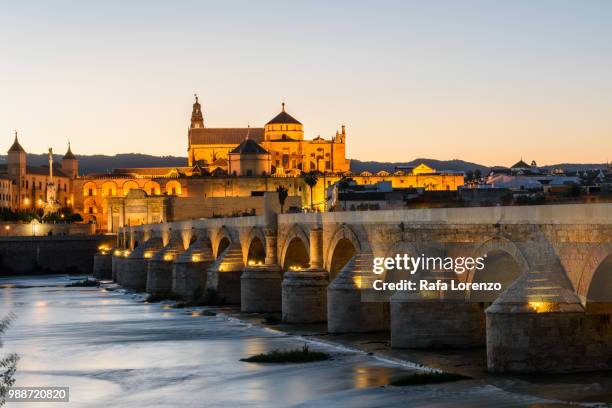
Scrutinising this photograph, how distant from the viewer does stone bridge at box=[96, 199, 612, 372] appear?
2094cm

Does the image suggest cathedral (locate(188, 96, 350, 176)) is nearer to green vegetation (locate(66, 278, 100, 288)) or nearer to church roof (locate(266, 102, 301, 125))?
church roof (locate(266, 102, 301, 125))

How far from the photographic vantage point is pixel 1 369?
26.5 m

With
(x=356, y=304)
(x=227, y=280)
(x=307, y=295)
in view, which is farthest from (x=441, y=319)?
(x=227, y=280)

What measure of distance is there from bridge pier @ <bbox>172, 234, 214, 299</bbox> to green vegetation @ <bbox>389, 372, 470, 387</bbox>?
3008 cm

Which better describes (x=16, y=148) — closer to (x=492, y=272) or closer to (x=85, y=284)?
(x=85, y=284)

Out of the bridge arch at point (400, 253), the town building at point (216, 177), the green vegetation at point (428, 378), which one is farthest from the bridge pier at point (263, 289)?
the town building at point (216, 177)

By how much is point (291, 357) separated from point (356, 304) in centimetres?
408

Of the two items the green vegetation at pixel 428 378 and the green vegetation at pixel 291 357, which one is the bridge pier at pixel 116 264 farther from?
the green vegetation at pixel 428 378

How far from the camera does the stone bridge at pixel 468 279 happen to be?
20.9 m

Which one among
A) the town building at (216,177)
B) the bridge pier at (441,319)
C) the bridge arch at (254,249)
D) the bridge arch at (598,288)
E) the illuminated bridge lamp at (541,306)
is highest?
the town building at (216,177)

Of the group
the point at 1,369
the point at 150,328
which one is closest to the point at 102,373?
the point at 1,369

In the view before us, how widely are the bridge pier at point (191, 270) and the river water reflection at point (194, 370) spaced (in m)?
9.83

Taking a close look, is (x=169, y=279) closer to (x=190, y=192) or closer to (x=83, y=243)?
Answer: (x=83, y=243)

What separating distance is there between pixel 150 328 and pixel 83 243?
58.3m
